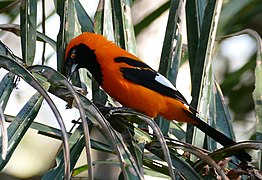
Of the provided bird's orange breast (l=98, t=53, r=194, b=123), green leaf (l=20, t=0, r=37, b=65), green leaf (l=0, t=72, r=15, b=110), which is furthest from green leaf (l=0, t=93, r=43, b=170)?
bird's orange breast (l=98, t=53, r=194, b=123)

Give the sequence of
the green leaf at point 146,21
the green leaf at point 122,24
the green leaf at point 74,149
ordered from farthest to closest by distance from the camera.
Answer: the green leaf at point 146,21, the green leaf at point 122,24, the green leaf at point 74,149

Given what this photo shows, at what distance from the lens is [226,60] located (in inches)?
186

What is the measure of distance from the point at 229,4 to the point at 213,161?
175 centimetres

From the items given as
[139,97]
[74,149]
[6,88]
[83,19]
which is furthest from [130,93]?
[6,88]

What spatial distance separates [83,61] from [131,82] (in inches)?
8.6

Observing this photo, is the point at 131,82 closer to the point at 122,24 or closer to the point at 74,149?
the point at 122,24

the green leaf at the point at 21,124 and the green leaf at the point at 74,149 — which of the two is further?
the green leaf at the point at 74,149

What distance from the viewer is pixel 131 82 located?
2.62m

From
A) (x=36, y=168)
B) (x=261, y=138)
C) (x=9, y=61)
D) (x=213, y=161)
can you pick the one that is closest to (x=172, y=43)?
(x=261, y=138)

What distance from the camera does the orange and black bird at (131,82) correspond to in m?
2.56

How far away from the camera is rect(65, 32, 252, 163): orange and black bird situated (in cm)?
256

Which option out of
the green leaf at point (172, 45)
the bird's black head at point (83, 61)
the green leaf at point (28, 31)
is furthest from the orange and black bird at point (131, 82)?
the green leaf at point (28, 31)

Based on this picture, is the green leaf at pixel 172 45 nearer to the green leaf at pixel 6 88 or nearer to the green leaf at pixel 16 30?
the green leaf at pixel 16 30

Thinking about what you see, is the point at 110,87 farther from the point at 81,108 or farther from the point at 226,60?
the point at 226,60
